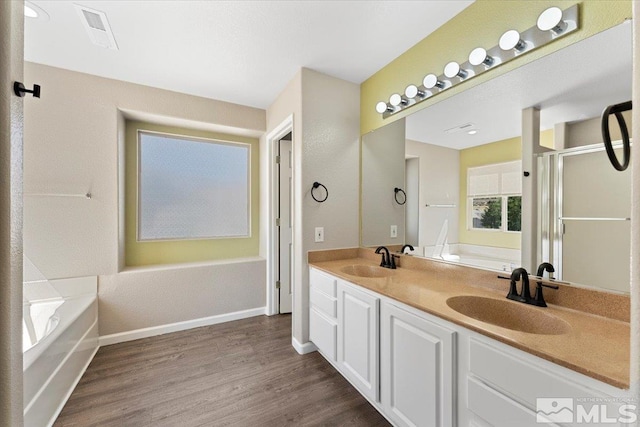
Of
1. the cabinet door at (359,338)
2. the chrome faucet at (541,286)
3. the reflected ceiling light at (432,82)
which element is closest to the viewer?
the chrome faucet at (541,286)

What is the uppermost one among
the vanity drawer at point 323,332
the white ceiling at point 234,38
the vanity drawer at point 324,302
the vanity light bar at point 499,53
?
the white ceiling at point 234,38

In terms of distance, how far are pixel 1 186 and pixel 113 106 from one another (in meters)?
2.33

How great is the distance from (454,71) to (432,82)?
17cm

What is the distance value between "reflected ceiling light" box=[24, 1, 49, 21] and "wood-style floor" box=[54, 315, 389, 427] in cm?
257

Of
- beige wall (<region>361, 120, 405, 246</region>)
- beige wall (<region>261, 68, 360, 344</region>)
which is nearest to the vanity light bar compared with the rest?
beige wall (<region>361, 120, 405, 246</region>)

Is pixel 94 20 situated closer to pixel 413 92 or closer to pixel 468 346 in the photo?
pixel 413 92

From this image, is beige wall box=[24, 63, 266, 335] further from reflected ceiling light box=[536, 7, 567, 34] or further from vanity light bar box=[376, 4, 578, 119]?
reflected ceiling light box=[536, 7, 567, 34]

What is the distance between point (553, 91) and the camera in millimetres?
1298

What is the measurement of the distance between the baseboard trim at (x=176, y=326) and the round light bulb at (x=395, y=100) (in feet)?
9.05

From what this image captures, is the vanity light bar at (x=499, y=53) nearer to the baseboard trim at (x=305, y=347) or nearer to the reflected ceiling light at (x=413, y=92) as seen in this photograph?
the reflected ceiling light at (x=413, y=92)

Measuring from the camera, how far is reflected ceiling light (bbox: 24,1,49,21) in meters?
1.57

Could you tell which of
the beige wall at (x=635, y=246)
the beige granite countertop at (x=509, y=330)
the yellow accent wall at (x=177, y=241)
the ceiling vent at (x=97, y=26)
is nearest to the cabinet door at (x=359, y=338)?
the beige granite countertop at (x=509, y=330)

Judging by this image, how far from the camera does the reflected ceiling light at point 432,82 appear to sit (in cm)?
177

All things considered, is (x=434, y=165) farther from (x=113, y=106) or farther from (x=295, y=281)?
(x=113, y=106)
